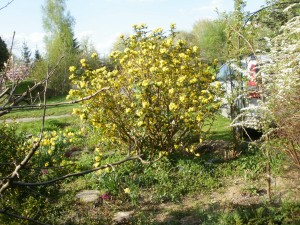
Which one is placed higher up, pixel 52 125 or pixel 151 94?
pixel 151 94

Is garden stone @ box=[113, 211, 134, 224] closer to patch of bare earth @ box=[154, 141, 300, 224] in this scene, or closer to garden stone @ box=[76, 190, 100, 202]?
patch of bare earth @ box=[154, 141, 300, 224]

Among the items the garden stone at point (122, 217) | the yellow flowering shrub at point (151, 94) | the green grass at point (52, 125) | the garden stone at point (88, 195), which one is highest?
the yellow flowering shrub at point (151, 94)

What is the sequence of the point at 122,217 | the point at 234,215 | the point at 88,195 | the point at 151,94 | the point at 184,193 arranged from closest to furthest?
the point at 234,215 < the point at 122,217 < the point at 184,193 < the point at 88,195 < the point at 151,94

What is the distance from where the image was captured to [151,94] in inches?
244

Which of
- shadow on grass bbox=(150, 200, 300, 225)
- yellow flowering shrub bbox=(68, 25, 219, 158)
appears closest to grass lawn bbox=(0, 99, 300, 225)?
shadow on grass bbox=(150, 200, 300, 225)

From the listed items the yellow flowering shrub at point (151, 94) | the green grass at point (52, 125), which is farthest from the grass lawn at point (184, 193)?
the green grass at point (52, 125)

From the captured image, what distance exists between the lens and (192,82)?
6059 mm

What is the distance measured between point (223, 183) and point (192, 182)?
0.49 m

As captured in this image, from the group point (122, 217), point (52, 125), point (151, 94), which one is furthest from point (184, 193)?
point (52, 125)

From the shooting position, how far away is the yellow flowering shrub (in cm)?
608

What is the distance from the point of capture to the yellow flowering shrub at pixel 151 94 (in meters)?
6.08

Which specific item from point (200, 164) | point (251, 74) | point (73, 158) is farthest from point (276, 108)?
point (73, 158)

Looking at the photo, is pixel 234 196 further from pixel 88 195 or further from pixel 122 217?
pixel 88 195

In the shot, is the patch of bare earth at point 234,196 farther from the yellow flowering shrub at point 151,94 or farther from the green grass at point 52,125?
the green grass at point 52,125
